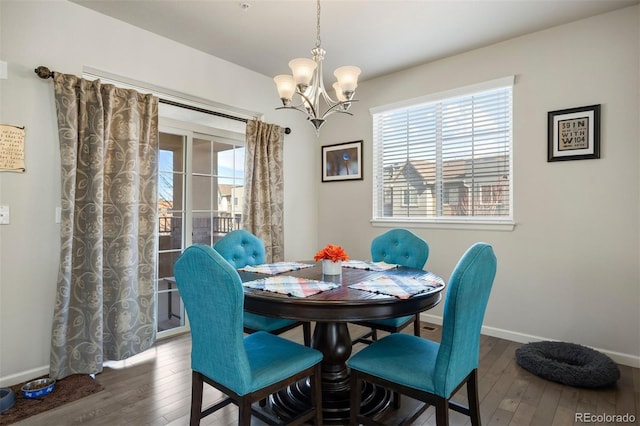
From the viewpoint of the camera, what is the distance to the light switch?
2307mm

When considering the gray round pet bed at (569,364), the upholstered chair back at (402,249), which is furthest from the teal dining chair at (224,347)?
the gray round pet bed at (569,364)

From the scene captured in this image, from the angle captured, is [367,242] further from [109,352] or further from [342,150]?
[109,352]

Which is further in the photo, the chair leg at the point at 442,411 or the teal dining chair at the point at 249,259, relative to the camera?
the teal dining chair at the point at 249,259

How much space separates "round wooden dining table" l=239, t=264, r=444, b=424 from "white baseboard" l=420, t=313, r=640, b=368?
155 cm

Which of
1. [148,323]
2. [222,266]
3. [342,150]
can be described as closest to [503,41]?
[342,150]

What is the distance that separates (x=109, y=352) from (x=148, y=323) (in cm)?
32

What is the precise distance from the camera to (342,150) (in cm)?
435

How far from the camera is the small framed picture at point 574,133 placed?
2781 millimetres

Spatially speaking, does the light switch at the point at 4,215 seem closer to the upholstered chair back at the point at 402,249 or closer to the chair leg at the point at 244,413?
the chair leg at the point at 244,413

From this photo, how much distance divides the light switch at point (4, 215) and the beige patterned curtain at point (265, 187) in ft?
6.14

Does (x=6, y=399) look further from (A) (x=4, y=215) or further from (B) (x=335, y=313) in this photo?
(B) (x=335, y=313)

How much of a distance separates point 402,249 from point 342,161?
1.87 m

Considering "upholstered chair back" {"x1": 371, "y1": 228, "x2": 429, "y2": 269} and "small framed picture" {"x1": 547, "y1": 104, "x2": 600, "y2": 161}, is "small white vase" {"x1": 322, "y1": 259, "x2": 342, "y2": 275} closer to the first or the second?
"upholstered chair back" {"x1": 371, "y1": 228, "x2": 429, "y2": 269}

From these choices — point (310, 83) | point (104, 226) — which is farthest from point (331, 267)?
point (104, 226)
